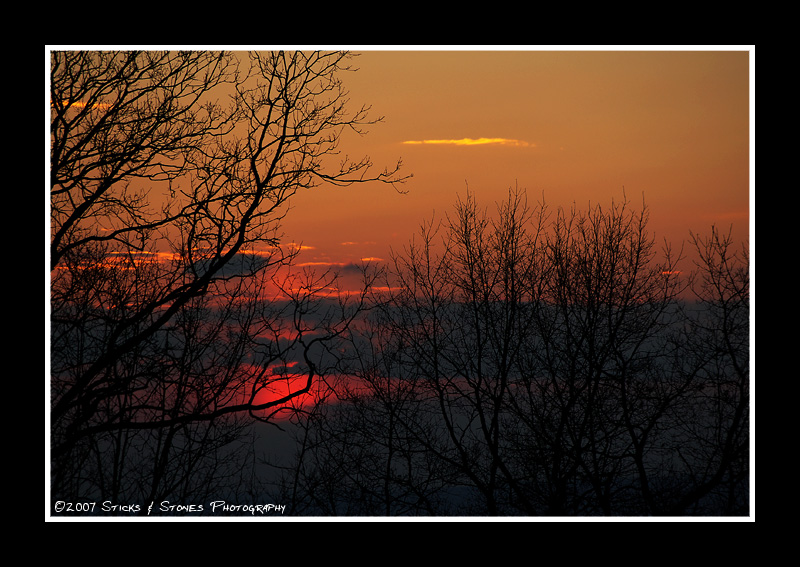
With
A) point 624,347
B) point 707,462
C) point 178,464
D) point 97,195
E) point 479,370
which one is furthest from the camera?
point 479,370

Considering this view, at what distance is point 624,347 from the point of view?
1266 centimetres

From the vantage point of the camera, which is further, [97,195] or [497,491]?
[497,491]

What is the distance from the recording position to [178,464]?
8.52m

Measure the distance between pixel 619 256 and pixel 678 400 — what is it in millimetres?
2737

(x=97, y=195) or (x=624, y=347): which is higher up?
(x=97, y=195)
